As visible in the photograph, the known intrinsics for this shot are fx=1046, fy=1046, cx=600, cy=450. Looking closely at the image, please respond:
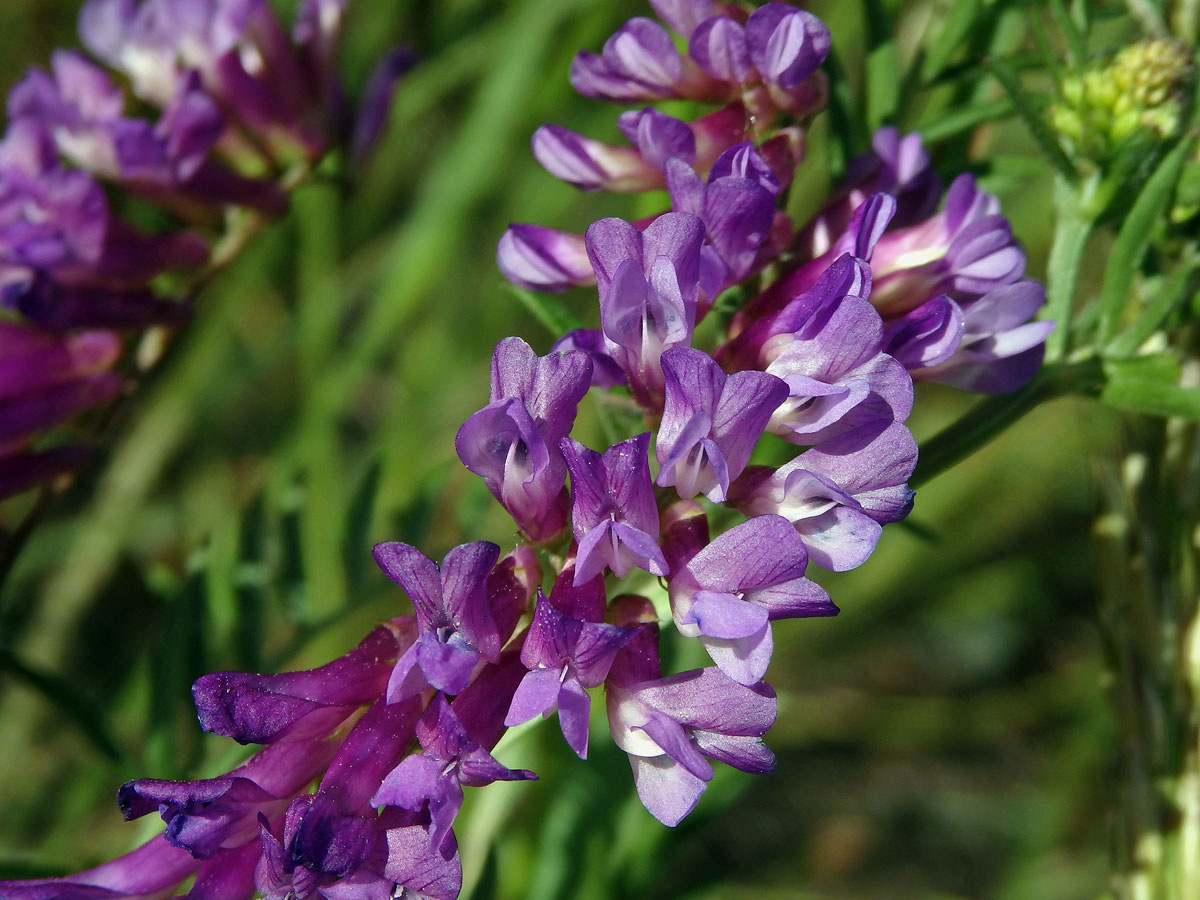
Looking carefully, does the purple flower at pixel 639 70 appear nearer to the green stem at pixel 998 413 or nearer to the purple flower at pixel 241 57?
the green stem at pixel 998 413

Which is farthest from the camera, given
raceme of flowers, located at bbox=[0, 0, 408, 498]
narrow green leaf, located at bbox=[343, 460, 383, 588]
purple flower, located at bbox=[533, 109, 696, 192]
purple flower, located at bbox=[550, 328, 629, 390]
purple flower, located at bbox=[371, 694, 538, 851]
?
narrow green leaf, located at bbox=[343, 460, 383, 588]

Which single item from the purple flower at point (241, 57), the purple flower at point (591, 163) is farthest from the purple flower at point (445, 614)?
the purple flower at point (241, 57)

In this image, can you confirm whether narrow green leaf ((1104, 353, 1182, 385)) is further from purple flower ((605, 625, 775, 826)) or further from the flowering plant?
purple flower ((605, 625, 775, 826))

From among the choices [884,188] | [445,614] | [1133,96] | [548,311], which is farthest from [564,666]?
[1133,96]

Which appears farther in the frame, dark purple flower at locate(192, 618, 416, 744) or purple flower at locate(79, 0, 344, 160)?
purple flower at locate(79, 0, 344, 160)

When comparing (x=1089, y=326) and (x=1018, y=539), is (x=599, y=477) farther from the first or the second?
(x=1018, y=539)

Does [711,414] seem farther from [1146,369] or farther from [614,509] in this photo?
[1146,369]

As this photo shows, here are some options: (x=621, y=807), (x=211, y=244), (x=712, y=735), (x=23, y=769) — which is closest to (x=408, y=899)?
(x=712, y=735)

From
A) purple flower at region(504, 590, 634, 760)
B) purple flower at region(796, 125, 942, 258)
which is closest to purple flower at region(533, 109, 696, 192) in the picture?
purple flower at region(796, 125, 942, 258)
